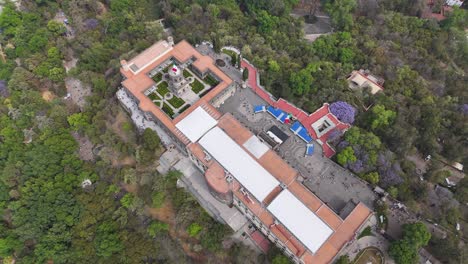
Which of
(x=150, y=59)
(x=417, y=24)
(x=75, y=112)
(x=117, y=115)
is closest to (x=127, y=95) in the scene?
(x=117, y=115)

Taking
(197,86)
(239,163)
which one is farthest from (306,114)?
(197,86)

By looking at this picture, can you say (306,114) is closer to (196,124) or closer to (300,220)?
(196,124)

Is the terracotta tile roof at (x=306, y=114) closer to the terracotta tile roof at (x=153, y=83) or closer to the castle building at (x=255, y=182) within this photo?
the terracotta tile roof at (x=153, y=83)

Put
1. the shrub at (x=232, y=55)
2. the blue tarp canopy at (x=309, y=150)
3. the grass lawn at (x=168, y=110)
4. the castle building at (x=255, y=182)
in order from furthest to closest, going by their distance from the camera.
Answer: the shrub at (x=232, y=55) → the blue tarp canopy at (x=309, y=150) → the grass lawn at (x=168, y=110) → the castle building at (x=255, y=182)

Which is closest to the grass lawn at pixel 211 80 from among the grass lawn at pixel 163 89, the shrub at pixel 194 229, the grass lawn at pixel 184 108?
the grass lawn at pixel 184 108

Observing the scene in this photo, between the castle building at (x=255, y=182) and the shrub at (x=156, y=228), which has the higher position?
the castle building at (x=255, y=182)

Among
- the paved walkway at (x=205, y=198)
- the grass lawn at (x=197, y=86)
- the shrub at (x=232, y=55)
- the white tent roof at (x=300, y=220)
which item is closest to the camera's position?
the white tent roof at (x=300, y=220)

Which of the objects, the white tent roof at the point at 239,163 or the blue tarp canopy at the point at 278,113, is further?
the blue tarp canopy at the point at 278,113
